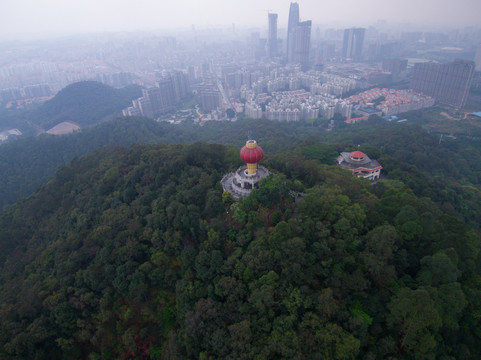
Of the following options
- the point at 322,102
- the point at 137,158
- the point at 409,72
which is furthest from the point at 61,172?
the point at 409,72

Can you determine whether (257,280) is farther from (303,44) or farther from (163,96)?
(303,44)

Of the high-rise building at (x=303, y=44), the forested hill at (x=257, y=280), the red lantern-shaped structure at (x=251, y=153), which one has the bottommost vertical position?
the forested hill at (x=257, y=280)

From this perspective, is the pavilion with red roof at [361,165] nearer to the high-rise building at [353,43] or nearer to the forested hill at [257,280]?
the forested hill at [257,280]

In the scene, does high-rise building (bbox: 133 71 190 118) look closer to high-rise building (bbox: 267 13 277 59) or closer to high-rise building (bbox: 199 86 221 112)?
high-rise building (bbox: 199 86 221 112)

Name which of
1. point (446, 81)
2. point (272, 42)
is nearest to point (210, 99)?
point (446, 81)

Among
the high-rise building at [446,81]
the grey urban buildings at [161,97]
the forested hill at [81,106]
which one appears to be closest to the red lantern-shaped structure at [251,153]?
the grey urban buildings at [161,97]

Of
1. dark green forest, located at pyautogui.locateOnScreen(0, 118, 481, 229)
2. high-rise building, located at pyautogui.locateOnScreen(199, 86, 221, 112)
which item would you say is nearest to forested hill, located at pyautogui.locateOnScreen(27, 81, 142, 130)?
high-rise building, located at pyautogui.locateOnScreen(199, 86, 221, 112)

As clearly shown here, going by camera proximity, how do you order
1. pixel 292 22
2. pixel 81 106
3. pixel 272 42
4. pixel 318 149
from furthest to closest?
pixel 272 42 → pixel 292 22 → pixel 81 106 → pixel 318 149
